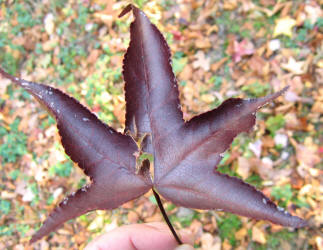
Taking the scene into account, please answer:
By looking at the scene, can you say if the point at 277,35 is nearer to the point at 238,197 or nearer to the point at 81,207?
the point at 238,197

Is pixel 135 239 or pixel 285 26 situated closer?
pixel 135 239

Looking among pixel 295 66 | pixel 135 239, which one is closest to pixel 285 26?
pixel 295 66

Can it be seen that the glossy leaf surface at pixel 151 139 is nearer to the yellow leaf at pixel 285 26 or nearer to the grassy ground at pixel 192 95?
the grassy ground at pixel 192 95

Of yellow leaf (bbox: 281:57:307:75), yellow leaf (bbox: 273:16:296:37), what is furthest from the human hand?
yellow leaf (bbox: 273:16:296:37)

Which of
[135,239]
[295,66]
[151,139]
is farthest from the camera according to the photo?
[295,66]

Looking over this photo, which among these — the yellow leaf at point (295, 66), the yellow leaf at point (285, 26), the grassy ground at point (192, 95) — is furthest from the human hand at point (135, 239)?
the yellow leaf at point (285, 26)

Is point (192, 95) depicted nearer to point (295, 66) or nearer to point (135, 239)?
point (295, 66)
